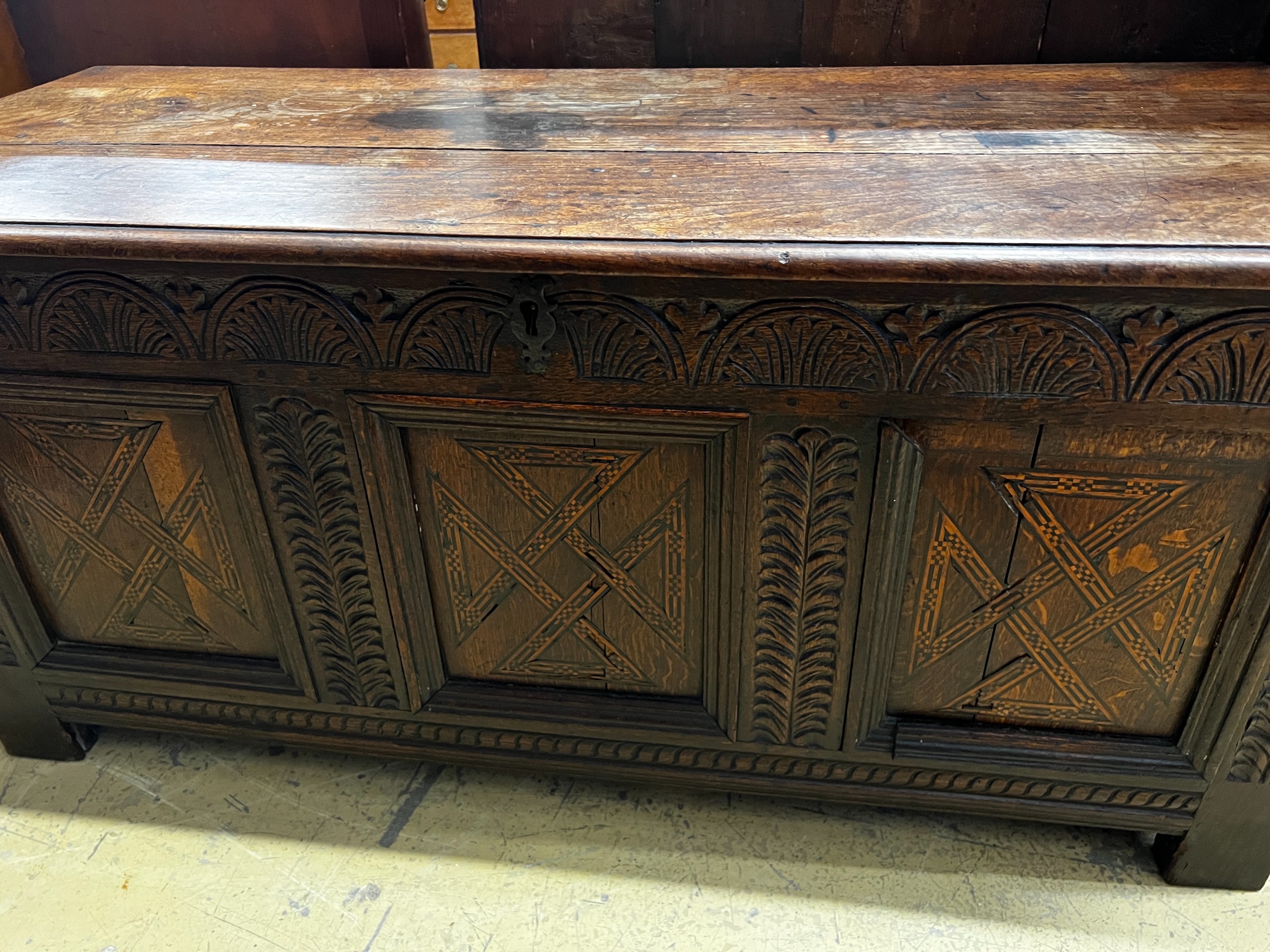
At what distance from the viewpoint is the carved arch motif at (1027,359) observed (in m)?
0.91

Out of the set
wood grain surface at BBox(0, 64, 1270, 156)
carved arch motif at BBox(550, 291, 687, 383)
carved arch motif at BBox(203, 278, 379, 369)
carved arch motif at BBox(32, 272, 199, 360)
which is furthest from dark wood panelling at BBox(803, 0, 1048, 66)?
carved arch motif at BBox(32, 272, 199, 360)

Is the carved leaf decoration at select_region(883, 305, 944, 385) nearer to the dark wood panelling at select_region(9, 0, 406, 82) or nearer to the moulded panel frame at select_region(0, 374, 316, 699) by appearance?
the moulded panel frame at select_region(0, 374, 316, 699)

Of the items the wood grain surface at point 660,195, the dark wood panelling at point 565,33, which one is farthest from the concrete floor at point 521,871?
the dark wood panelling at point 565,33

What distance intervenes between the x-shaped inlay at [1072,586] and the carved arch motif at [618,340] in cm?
36

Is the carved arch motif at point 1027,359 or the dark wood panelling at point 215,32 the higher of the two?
the dark wood panelling at point 215,32

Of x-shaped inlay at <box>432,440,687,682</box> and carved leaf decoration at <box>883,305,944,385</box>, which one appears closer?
carved leaf decoration at <box>883,305,944,385</box>

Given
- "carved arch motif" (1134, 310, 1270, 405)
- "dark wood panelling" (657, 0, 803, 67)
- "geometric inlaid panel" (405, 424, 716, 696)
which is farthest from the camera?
"dark wood panelling" (657, 0, 803, 67)

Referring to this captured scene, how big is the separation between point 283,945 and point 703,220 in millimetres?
1079

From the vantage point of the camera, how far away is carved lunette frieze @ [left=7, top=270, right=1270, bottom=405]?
916 millimetres

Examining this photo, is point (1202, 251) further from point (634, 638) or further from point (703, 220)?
point (634, 638)

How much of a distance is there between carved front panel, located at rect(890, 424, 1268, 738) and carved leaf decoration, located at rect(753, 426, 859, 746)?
0.28 feet

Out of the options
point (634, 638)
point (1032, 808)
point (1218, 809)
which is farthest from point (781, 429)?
point (1218, 809)

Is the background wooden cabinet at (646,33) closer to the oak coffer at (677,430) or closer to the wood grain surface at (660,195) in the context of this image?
the oak coffer at (677,430)

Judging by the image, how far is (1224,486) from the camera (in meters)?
1.00
